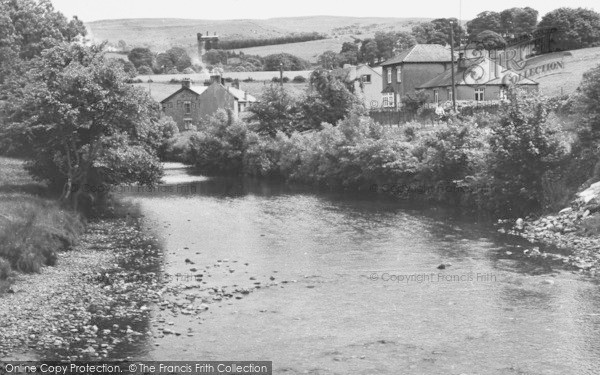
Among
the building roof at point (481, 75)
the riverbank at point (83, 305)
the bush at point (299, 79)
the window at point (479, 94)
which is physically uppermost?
the building roof at point (481, 75)

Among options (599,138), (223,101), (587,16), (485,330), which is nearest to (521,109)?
(599,138)

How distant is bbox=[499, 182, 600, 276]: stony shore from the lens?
31.0 m

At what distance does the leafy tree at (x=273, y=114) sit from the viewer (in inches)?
3329

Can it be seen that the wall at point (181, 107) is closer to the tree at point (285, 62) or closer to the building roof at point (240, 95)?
the building roof at point (240, 95)

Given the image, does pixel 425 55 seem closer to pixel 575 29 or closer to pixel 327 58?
pixel 575 29

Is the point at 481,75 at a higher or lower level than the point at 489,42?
lower

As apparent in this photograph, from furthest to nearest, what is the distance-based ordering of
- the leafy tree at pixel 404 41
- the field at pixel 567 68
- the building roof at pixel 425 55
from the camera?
the leafy tree at pixel 404 41 → the building roof at pixel 425 55 → the field at pixel 567 68

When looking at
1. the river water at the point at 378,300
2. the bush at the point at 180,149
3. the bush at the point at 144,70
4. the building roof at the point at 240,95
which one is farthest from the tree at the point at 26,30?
the bush at the point at 144,70

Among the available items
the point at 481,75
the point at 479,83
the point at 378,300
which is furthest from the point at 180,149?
the point at 378,300

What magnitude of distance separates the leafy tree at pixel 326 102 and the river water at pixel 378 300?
41.7 meters

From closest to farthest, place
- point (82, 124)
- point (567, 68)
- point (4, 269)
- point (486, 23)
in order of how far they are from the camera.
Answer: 1. point (4, 269)
2. point (82, 124)
3. point (567, 68)
4. point (486, 23)

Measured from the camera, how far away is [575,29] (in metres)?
95.9

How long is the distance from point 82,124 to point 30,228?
11045mm

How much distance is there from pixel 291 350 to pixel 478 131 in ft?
110
